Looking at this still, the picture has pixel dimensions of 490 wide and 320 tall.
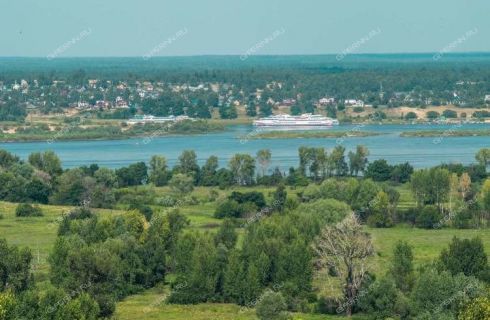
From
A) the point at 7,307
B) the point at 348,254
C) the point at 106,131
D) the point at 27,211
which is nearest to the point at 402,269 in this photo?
the point at 348,254

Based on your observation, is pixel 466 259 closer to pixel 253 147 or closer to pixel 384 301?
pixel 384 301

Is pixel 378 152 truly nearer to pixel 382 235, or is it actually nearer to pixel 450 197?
pixel 450 197

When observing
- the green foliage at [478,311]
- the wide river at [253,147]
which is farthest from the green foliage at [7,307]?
the wide river at [253,147]

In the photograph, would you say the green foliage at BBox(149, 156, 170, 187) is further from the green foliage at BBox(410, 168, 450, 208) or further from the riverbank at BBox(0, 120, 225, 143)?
the riverbank at BBox(0, 120, 225, 143)

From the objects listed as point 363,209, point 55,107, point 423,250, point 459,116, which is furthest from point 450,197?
point 55,107

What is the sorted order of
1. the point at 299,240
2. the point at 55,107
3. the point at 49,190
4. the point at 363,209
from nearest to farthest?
the point at 299,240, the point at 363,209, the point at 49,190, the point at 55,107

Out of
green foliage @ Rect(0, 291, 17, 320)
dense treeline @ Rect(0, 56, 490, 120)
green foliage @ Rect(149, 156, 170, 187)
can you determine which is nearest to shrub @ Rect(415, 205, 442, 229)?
green foliage @ Rect(149, 156, 170, 187)
